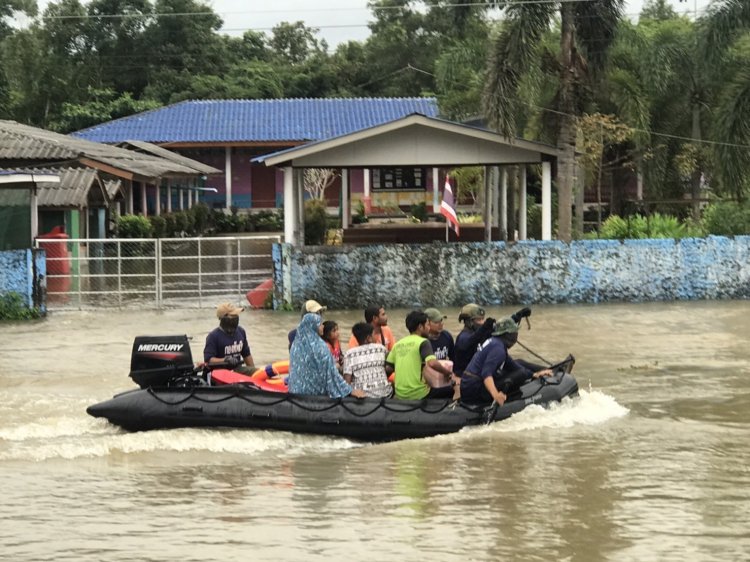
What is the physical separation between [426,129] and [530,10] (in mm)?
3349

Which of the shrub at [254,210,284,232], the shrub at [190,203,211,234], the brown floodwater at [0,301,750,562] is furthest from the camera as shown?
the shrub at [254,210,284,232]

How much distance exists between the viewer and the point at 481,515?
33.3ft

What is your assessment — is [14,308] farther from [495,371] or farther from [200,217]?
[200,217]

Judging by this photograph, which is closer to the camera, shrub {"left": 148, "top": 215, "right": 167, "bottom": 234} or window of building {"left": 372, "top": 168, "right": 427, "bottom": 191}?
window of building {"left": 372, "top": 168, "right": 427, "bottom": 191}

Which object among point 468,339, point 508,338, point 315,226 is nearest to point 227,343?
point 468,339

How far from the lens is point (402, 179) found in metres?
37.7

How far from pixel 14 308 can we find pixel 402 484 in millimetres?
14966

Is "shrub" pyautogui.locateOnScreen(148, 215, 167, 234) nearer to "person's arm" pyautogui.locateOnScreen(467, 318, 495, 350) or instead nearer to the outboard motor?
the outboard motor

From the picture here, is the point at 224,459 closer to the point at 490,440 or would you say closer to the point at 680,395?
the point at 490,440

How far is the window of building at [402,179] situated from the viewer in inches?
1465

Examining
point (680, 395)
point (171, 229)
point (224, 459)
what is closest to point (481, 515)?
point (224, 459)

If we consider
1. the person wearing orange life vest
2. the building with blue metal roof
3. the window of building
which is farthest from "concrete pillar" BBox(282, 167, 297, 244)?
Result: the building with blue metal roof

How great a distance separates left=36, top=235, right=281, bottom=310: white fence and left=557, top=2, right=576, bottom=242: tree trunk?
20.6 ft

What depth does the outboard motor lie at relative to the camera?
13.5 metres
